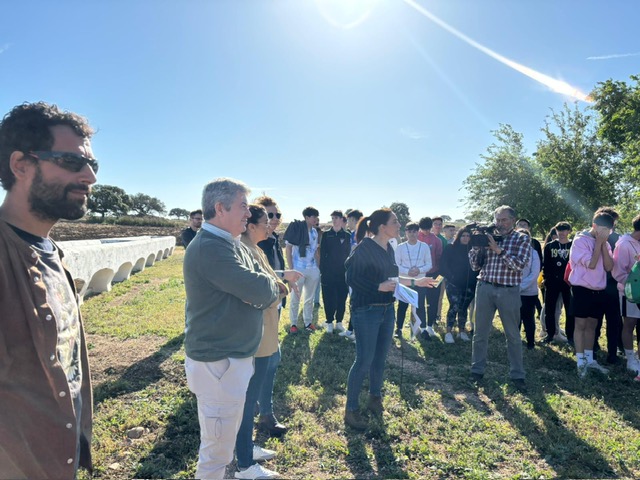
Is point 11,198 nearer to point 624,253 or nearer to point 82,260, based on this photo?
point 624,253

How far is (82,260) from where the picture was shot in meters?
8.38

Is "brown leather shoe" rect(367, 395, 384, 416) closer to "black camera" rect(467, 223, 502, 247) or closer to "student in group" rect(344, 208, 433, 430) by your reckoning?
"student in group" rect(344, 208, 433, 430)

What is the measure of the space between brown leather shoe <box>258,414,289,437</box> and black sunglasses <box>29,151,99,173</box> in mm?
2887

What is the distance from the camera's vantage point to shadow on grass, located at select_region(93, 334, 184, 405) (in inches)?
163

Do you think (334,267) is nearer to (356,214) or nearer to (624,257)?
(356,214)

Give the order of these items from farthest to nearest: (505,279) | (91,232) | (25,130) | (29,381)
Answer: (91,232) < (505,279) < (25,130) < (29,381)

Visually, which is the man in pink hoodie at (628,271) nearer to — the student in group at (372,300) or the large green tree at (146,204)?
the student in group at (372,300)

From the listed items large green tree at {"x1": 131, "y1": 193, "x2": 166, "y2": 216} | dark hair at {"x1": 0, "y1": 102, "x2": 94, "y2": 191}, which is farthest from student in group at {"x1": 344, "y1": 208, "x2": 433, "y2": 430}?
large green tree at {"x1": 131, "y1": 193, "x2": 166, "y2": 216}

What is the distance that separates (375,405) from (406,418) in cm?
34

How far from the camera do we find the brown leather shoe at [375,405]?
380cm

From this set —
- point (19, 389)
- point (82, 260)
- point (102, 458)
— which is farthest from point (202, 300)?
point (82, 260)

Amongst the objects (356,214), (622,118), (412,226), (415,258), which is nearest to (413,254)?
(415,258)

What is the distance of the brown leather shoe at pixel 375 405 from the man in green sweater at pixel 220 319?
2005 millimetres

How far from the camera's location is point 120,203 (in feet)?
187
